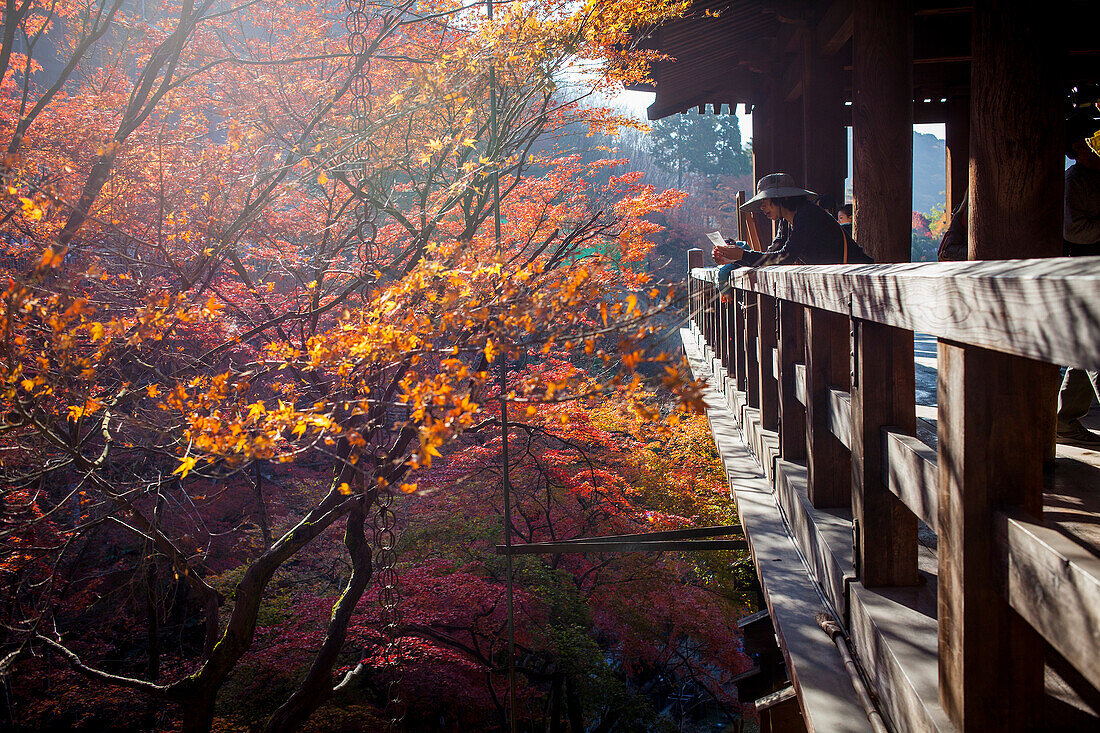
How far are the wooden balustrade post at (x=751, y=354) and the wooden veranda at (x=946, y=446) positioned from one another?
0.52 metres

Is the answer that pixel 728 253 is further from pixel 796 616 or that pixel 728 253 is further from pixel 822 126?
pixel 796 616

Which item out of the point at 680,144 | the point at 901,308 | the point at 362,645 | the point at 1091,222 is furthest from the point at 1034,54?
the point at 680,144

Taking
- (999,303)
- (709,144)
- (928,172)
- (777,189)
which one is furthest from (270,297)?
(928,172)

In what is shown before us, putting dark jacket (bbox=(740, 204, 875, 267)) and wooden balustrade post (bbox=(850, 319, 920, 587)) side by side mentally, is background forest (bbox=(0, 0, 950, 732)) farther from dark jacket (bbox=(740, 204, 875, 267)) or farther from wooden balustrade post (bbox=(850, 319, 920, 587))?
dark jacket (bbox=(740, 204, 875, 267))

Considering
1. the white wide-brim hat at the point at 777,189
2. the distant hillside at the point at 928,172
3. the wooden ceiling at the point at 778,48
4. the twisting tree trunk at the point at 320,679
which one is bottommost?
the twisting tree trunk at the point at 320,679

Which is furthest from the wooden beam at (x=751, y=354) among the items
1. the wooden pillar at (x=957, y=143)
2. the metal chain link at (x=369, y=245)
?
the wooden pillar at (x=957, y=143)

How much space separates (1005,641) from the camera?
1213 mm

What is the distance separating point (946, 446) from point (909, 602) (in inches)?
26.4

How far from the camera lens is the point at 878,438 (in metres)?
1.76

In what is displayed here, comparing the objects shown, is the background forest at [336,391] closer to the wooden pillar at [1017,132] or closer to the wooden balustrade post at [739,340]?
the wooden balustrade post at [739,340]

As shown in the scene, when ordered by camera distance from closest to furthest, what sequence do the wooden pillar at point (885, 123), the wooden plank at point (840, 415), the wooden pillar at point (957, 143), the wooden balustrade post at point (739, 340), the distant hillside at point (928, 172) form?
the wooden plank at point (840, 415), the wooden pillar at point (885, 123), the wooden balustrade post at point (739, 340), the wooden pillar at point (957, 143), the distant hillside at point (928, 172)

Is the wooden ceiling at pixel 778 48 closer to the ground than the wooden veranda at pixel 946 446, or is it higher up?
higher up

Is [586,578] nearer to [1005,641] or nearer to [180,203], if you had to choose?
[180,203]

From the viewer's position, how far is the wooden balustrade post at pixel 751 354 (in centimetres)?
397
